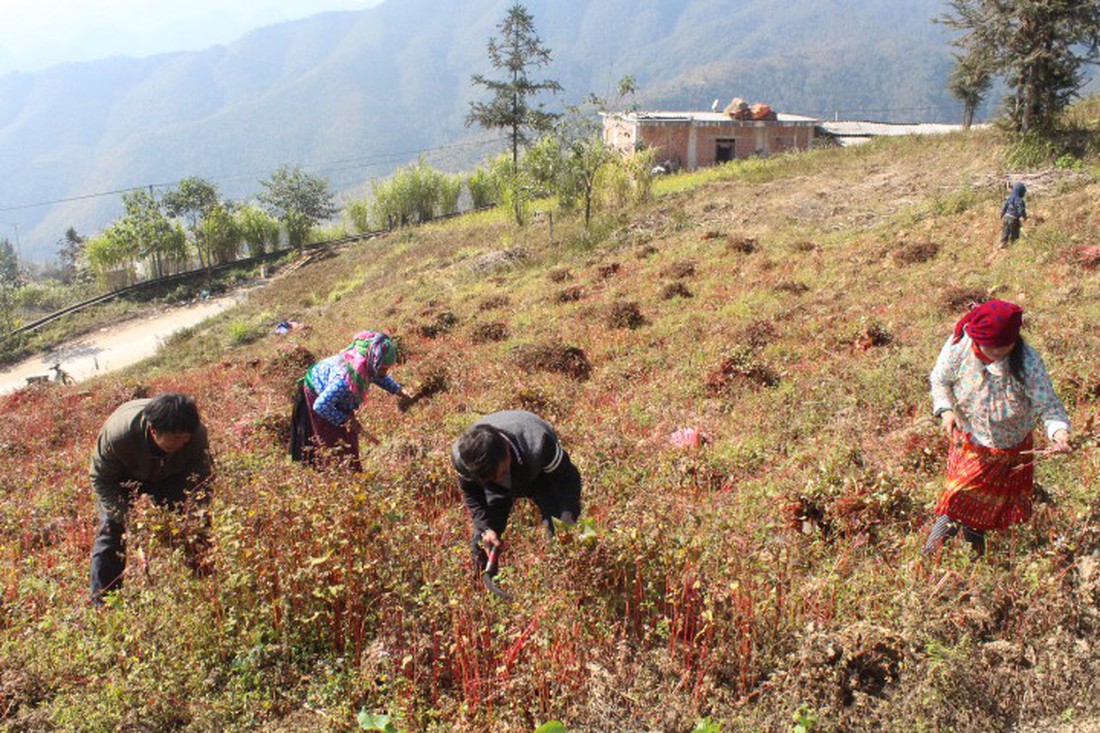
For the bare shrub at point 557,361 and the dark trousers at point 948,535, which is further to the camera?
the bare shrub at point 557,361

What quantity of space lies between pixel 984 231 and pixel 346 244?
102ft

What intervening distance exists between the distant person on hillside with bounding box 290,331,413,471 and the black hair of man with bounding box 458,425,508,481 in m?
1.79

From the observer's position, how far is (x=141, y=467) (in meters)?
3.57

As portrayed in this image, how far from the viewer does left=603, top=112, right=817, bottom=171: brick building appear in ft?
106

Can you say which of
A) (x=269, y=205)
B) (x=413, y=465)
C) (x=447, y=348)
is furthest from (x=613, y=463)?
(x=269, y=205)

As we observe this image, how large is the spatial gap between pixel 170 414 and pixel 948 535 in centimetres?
391

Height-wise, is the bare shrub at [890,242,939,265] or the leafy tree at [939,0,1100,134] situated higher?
the leafy tree at [939,0,1100,134]

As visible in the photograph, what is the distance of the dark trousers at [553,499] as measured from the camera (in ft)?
10.6

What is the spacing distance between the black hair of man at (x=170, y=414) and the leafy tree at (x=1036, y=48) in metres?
18.5

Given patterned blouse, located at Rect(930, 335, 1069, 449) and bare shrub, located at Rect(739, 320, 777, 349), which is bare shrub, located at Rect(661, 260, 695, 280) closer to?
bare shrub, located at Rect(739, 320, 777, 349)

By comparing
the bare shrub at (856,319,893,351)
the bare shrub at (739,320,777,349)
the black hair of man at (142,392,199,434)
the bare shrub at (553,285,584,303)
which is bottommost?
the bare shrub at (553,285,584,303)

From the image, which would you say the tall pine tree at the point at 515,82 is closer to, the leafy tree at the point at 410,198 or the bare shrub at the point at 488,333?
the leafy tree at the point at 410,198

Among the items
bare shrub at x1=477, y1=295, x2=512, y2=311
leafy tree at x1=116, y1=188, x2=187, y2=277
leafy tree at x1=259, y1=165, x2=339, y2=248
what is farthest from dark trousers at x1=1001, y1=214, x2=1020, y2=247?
leafy tree at x1=259, y1=165, x2=339, y2=248

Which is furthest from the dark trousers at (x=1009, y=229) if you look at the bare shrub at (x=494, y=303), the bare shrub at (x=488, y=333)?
the bare shrub at (x=494, y=303)
